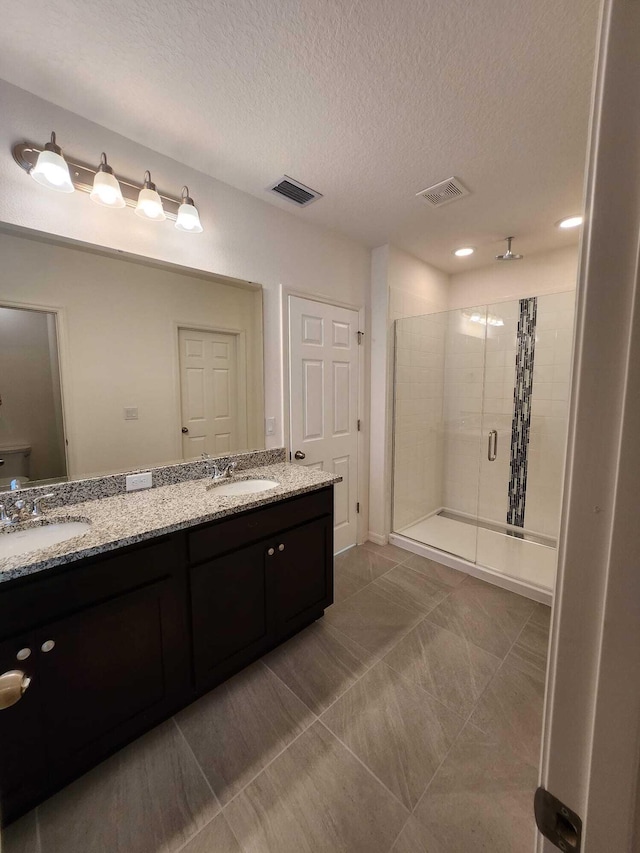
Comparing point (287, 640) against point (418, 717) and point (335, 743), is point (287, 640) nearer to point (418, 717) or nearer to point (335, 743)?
point (335, 743)

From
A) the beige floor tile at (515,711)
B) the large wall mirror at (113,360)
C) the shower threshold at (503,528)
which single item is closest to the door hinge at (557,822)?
the beige floor tile at (515,711)

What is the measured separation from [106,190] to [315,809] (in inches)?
98.2

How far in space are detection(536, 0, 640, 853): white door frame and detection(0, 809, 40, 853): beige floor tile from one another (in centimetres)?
160

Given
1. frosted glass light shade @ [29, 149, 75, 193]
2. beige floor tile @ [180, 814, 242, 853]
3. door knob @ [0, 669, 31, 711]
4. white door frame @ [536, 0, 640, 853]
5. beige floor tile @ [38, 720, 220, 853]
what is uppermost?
frosted glass light shade @ [29, 149, 75, 193]

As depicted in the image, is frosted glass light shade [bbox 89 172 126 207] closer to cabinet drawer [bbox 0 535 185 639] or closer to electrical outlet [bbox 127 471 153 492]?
electrical outlet [bbox 127 471 153 492]

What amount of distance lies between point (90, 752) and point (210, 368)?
1.70 metres

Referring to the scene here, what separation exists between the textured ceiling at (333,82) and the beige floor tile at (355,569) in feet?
8.40

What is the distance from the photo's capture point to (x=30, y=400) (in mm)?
1460

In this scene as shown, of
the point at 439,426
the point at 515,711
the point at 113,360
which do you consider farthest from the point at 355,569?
the point at 113,360

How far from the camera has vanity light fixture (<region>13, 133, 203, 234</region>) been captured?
1329 mm

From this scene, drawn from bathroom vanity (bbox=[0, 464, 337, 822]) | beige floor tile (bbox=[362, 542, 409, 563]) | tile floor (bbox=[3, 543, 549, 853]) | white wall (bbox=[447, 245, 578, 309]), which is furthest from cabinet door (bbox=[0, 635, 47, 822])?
white wall (bbox=[447, 245, 578, 309])

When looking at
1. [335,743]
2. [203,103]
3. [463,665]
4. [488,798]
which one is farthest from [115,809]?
[203,103]

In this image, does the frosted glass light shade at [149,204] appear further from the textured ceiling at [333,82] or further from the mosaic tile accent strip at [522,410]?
the mosaic tile accent strip at [522,410]

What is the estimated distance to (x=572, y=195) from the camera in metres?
2.04
